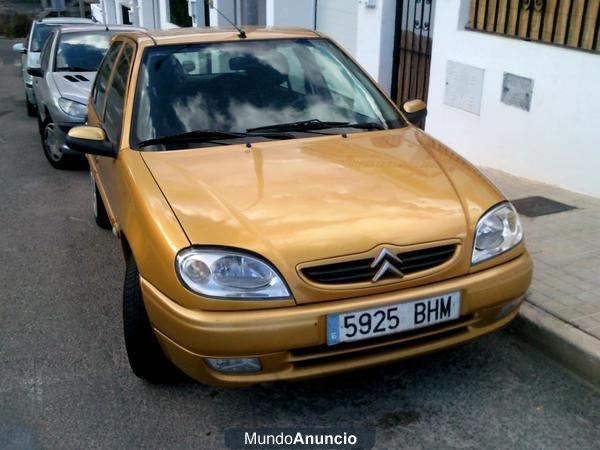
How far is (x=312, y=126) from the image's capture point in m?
3.87

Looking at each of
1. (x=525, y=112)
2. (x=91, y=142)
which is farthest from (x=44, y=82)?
(x=525, y=112)

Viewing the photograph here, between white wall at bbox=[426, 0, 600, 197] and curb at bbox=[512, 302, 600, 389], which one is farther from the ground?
white wall at bbox=[426, 0, 600, 197]

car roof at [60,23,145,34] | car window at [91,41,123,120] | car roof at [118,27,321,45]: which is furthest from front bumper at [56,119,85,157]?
car roof at [118,27,321,45]

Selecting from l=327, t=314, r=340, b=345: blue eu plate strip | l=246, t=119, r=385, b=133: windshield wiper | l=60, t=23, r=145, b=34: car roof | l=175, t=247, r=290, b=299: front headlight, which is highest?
l=60, t=23, r=145, b=34: car roof

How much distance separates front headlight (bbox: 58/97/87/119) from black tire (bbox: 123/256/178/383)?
4554 mm

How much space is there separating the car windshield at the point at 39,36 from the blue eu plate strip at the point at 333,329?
424 inches

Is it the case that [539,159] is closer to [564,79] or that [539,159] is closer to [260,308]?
[564,79]

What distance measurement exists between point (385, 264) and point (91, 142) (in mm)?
1967

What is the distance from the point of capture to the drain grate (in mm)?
5312

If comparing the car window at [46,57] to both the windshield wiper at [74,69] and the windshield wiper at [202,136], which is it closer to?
the windshield wiper at [74,69]

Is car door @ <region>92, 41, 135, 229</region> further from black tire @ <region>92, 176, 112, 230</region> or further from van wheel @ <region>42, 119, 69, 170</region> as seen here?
van wheel @ <region>42, 119, 69, 170</region>

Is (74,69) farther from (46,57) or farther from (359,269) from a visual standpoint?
(359,269)

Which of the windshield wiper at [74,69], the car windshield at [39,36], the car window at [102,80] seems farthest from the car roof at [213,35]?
the car windshield at [39,36]

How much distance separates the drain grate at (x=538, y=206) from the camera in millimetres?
5312
